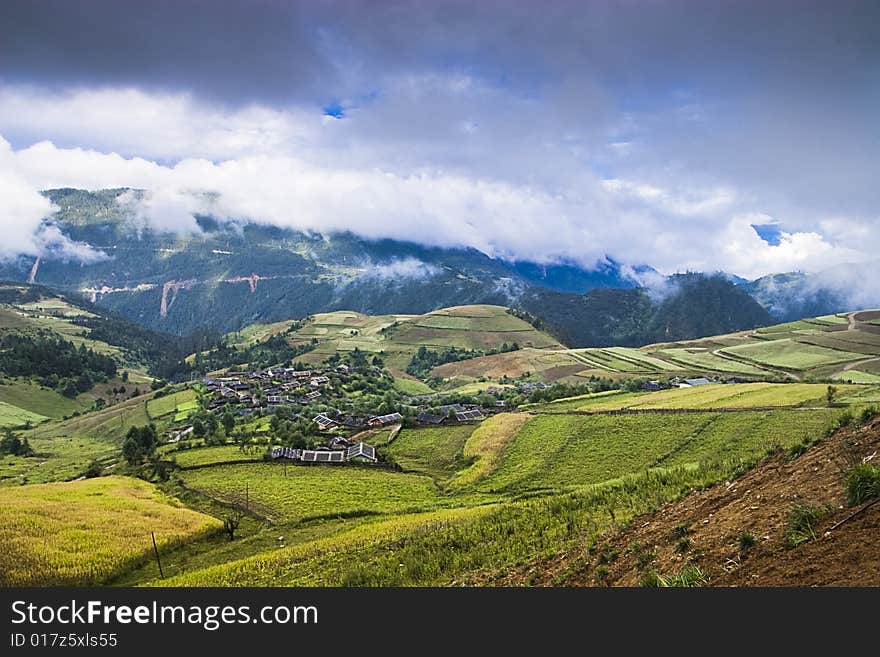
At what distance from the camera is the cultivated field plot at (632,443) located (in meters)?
44.2

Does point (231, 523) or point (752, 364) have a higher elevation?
point (752, 364)

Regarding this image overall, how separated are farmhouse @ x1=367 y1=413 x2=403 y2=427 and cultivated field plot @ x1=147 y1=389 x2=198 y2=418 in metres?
54.9

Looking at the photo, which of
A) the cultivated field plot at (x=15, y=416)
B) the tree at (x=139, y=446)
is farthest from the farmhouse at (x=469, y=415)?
the cultivated field plot at (x=15, y=416)

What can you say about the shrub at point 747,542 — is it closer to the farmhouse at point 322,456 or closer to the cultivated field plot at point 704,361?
the farmhouse at point 322,456

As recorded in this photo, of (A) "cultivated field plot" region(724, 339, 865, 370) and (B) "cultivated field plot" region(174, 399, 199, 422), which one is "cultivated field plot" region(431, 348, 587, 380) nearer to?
(A) "cultivated field plot" region(724, 339, 865, 370)

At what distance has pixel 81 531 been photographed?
32.9 metres

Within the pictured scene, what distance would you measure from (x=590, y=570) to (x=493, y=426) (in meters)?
58.4

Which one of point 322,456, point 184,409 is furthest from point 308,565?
point 184,409

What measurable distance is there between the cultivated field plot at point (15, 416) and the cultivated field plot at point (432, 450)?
4443 inches

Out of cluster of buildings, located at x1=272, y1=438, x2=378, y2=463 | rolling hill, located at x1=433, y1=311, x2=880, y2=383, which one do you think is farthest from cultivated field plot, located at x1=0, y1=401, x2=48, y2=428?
rolling hill, located at x1=433, y1=311, x2=880, y2=383

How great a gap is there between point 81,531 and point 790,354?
154m

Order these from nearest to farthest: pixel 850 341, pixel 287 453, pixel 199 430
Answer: pixel 287 453 → pixel 199 430 → pixel 850 341

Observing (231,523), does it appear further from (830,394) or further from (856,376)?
(856,376)

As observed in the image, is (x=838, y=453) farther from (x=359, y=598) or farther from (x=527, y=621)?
(x=359, y=598)
